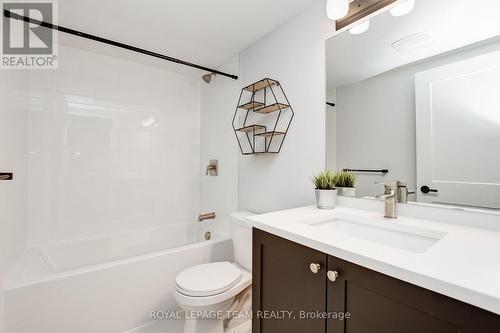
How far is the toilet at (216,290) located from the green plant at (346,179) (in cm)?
68

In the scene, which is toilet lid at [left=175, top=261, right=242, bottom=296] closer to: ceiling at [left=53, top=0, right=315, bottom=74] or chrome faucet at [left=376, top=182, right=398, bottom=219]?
chrome faucet at [left=376, top=182, right=398, bottom=219]

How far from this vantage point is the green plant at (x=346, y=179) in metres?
1.33

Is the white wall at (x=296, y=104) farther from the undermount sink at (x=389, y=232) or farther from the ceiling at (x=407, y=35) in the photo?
the undermount sink at (x=389, y=232)

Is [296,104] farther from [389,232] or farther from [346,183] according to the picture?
[389,232]

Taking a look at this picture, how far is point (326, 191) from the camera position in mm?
1264

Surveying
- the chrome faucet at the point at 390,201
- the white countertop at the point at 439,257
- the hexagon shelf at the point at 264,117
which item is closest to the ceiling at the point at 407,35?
the hexagon shelf at the point at 264,117

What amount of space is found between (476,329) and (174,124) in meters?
2.56

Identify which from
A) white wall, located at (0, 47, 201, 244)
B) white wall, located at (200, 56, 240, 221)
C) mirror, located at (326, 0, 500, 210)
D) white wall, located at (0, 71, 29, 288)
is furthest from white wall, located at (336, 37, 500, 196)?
white wall, located at (0, 71, 29, 288)

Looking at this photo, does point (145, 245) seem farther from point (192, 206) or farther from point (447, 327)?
point (447, 327)

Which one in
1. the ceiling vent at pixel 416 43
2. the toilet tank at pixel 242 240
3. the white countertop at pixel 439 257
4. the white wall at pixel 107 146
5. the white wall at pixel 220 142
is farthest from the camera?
the white wall at pixel 220 142

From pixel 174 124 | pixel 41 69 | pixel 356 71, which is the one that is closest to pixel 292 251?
pixel 356 71

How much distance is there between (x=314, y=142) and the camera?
1.48 m

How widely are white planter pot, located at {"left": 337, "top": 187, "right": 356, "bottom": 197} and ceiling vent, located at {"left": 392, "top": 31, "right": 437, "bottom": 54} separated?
0.75 meters

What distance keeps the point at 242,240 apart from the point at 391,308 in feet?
3.74
